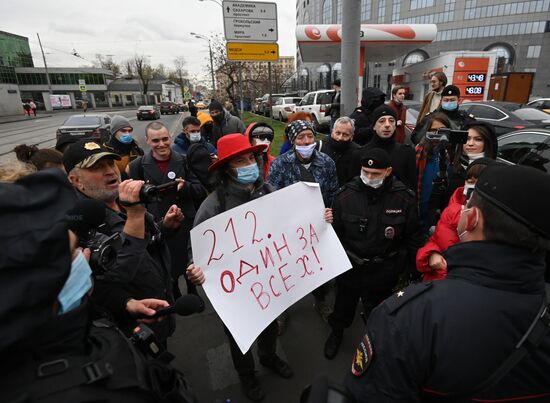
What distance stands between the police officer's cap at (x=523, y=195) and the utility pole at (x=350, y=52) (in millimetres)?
5237

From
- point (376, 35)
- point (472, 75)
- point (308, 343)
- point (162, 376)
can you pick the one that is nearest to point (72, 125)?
point (376, 35)

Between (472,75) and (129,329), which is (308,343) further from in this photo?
(472,75)

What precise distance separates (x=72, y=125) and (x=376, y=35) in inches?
575

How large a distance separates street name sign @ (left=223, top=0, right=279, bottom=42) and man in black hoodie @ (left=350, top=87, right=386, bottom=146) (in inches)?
181

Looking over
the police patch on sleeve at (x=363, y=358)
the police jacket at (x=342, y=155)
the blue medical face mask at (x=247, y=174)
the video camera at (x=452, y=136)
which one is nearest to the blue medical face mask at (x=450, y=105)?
the police jacket at (x=342, y=155)

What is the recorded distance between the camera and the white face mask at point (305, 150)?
10.6 ft

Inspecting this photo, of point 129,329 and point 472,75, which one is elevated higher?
point 472,75

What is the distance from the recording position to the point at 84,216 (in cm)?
145

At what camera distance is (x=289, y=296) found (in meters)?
2.21

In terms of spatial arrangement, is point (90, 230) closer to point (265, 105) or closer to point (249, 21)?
point (249, 21)

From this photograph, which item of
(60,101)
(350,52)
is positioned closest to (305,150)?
(350,52)

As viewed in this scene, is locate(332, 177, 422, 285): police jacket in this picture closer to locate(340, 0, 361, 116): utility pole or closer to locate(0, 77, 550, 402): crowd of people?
locate(0, 77, 550, 402): crowd of people

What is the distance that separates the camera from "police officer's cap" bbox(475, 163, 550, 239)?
987mm

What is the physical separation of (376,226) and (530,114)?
975cm
